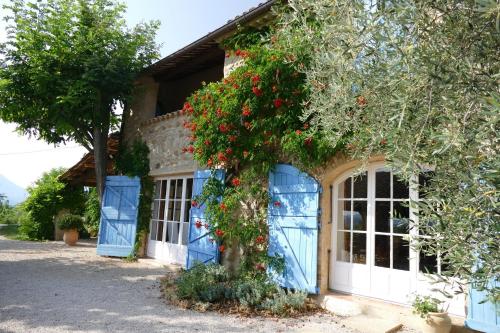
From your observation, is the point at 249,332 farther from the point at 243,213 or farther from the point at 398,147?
the point at 398,147

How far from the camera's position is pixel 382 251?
4.57 metres

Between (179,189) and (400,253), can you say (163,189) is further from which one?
(400,253)

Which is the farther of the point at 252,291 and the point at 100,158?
the point at 100,158

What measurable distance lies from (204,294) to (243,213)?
155 cm

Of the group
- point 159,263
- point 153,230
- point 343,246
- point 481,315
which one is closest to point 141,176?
point 153,230

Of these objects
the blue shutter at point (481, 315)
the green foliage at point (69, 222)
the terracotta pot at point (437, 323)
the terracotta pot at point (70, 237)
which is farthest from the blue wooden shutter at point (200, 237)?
the green foliage at point (69, 222)

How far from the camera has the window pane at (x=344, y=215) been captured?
4984 millimetres

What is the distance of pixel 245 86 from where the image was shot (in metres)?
5.55

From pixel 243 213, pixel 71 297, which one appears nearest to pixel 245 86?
pixel 243 213

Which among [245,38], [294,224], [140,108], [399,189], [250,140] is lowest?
[294,224]

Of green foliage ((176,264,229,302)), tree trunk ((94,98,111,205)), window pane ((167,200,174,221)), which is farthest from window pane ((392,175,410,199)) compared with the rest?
tree trunk ((94,98,111,205))

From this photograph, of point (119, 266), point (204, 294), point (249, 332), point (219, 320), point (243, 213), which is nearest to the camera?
point (249, 332)

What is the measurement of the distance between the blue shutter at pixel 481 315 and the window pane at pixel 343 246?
1.64 m

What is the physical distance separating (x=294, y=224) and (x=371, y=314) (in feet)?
5.19
